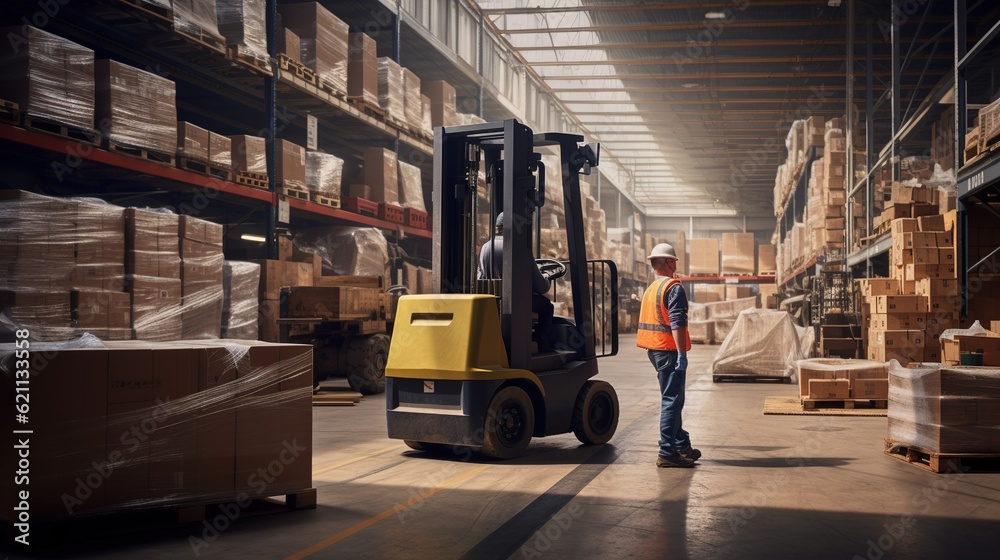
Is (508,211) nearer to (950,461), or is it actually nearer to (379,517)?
Result: (379,517)

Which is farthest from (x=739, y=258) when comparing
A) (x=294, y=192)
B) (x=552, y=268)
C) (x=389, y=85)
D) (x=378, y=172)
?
(x=552, y=268)

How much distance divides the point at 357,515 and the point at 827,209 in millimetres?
15667

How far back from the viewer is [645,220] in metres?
48.5

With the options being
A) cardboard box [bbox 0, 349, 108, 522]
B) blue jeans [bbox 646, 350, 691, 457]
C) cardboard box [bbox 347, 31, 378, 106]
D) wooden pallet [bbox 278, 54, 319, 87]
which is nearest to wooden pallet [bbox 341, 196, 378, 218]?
cardboard box [bbox 347, 31, 378, 106]

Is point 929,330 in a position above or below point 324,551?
above

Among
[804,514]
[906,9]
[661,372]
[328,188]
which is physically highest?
[906,9]

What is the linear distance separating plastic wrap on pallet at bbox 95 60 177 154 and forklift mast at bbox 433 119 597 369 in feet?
13.1

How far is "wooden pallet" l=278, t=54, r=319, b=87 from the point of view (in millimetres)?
11781

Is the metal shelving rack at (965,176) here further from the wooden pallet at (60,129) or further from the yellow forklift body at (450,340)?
the wooden pallet at (60,129)

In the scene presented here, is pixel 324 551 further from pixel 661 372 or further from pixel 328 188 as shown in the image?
pixel 328 188

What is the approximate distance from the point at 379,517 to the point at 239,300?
6756 millimetres

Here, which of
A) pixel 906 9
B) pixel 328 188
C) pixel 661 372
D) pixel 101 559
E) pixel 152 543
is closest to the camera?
pixel 101 559

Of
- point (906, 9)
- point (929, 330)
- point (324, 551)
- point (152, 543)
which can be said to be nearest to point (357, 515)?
point (324, 551)

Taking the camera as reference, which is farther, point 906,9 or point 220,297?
point 906,9
